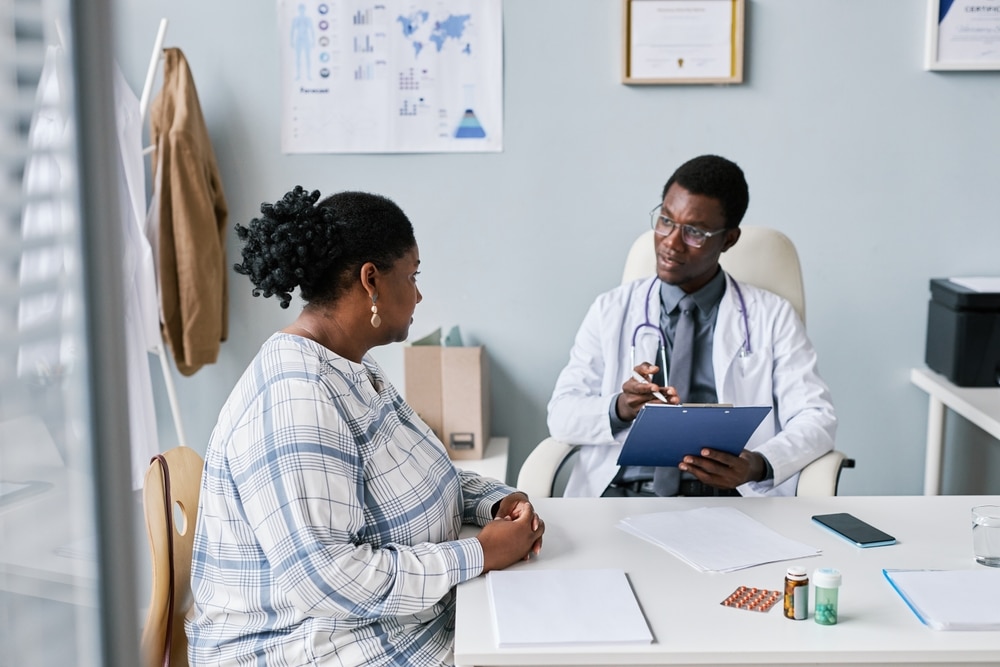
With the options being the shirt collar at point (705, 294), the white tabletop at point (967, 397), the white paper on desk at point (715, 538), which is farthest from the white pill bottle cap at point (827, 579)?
the white tabletop at point (967, 397)

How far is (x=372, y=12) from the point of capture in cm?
284

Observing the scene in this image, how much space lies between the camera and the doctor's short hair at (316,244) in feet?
4.79

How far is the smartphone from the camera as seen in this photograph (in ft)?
5.01

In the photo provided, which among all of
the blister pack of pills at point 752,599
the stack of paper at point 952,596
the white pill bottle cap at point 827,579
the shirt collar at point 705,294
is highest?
the shirt collar at point 705,294

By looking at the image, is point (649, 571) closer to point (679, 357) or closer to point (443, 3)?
point (679, 357)

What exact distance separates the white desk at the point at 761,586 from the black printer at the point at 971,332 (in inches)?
42.9

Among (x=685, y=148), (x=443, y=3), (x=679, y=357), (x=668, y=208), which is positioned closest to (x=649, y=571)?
(x=679, y=357)

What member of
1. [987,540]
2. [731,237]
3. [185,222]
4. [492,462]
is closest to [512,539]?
[987,540]

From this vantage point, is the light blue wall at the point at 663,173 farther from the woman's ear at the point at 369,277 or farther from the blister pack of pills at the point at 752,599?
the blister pack of pills at the point at 752,599

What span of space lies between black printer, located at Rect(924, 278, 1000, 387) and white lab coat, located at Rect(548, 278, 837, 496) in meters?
0.70

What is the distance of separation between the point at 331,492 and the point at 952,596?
87 cm

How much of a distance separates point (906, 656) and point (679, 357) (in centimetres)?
112

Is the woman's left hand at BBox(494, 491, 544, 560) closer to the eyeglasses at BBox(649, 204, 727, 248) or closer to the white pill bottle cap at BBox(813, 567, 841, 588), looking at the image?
the white pill bottle cap at BBox(813, 567, 841, 588)

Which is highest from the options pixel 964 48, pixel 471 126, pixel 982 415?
pixel 964 48
